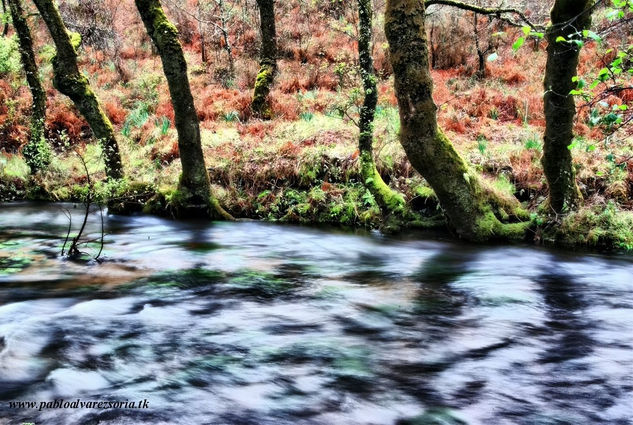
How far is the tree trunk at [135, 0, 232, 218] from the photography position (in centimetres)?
844

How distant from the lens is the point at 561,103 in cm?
657

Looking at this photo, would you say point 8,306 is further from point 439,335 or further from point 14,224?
point 14,224

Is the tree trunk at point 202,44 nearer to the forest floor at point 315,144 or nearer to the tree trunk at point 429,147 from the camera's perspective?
the forest floor at point 315,144

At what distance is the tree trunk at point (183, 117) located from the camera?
332 inches

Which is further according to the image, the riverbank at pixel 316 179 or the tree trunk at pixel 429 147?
the riverbank at pixel 316 179

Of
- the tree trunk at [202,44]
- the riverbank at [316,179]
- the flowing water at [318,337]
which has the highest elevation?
the tree trunk at [202,44]

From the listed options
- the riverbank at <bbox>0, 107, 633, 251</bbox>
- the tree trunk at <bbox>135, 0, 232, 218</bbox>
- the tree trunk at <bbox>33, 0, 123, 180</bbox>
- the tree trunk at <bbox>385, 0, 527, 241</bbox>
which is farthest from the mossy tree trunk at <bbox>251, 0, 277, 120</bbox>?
the tree trunk at <bbox>385, 0, 527, 241</bbox>

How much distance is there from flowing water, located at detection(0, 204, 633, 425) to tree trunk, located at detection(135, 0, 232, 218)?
8.16 feet

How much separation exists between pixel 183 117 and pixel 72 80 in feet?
10.2

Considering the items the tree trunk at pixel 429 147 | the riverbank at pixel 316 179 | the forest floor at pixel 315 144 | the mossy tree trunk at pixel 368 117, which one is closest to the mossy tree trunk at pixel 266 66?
the forest floor at pixel 315 144

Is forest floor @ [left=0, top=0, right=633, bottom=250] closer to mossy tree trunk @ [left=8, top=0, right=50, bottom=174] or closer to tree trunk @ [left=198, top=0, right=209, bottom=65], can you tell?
mossy tree trunk @ [left=8, top=0, right=50, bottom=174]

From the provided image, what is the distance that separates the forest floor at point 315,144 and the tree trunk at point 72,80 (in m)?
0.84

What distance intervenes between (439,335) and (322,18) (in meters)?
19.4

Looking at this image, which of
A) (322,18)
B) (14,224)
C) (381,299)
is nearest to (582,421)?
(381,299)
